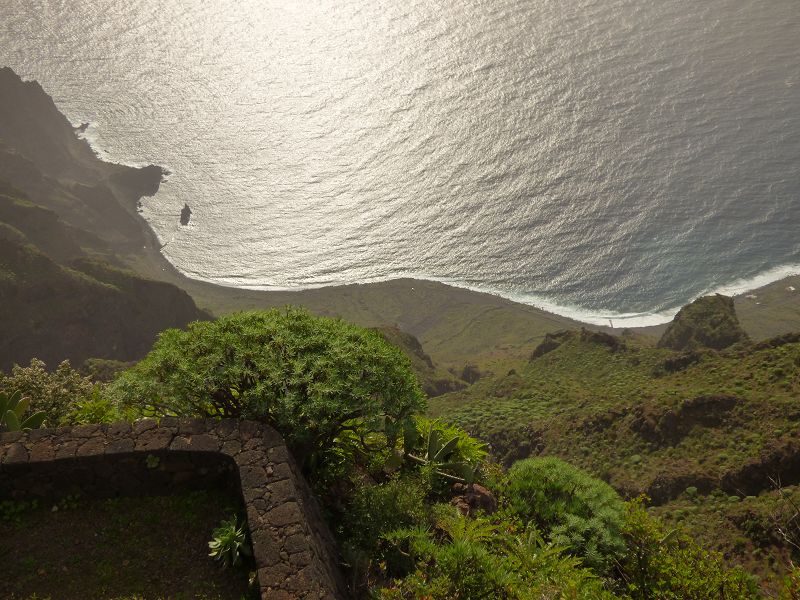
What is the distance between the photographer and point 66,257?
73062 mm

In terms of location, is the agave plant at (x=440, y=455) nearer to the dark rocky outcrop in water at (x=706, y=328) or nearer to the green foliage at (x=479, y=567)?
the green foliage at (x=479, y=567)

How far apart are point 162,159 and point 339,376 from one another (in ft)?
351

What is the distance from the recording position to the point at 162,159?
352 ft

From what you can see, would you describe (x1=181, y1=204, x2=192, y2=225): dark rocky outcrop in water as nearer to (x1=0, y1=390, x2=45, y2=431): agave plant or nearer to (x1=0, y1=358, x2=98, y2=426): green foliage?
(x1=0, y1=358, x2=98, y2=426): green foliage

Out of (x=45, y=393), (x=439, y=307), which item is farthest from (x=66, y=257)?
(x=45, y=393)

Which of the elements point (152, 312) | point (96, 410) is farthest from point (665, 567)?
point (152, 312)

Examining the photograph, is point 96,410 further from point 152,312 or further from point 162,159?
point 162,159

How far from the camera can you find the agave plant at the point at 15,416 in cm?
1563

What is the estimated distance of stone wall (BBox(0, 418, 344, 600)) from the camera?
12.1 m

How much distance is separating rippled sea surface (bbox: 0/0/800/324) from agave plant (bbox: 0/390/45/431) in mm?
65041

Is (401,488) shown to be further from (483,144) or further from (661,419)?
(483,144)

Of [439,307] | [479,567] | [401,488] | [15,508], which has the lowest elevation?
[15,508]

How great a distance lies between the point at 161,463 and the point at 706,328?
181ft

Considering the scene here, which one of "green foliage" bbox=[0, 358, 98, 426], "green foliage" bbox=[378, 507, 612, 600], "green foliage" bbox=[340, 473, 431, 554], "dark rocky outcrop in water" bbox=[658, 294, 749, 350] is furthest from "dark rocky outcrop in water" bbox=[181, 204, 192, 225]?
"green foliage" bbox=[378, 507, 612, 600]
